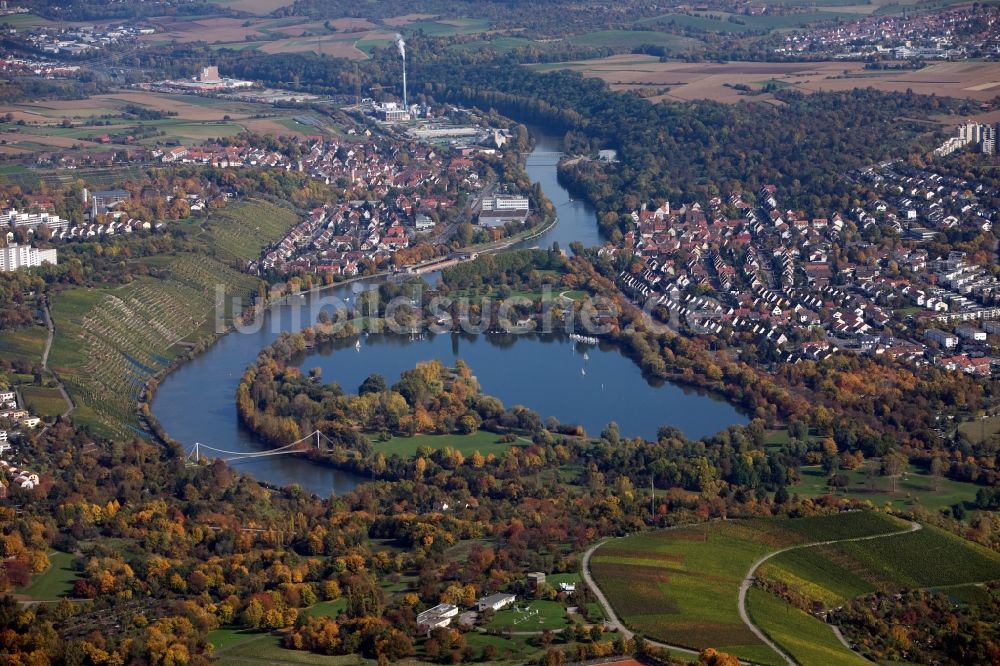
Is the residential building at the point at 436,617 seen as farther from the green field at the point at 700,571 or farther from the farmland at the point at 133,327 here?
the farmland at the point at 133,327

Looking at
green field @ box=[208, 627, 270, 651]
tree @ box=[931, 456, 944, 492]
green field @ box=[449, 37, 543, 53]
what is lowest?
green field @ box=[208, 627, 270, 651]

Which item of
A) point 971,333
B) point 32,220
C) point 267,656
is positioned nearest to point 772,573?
point 267,656

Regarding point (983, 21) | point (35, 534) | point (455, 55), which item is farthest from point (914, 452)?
point (455, 55)

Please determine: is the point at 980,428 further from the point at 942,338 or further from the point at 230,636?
the point at 230,636

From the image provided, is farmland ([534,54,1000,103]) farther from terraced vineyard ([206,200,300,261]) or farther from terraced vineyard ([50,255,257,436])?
terraced vineyard ([50,255,257,436])

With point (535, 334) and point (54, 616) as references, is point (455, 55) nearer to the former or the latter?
point (535, 334)

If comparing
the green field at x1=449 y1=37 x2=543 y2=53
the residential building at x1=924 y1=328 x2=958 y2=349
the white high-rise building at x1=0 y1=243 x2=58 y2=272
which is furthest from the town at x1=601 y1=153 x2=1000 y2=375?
the green field at x1=449 y1=37 x2=543 y2=53
